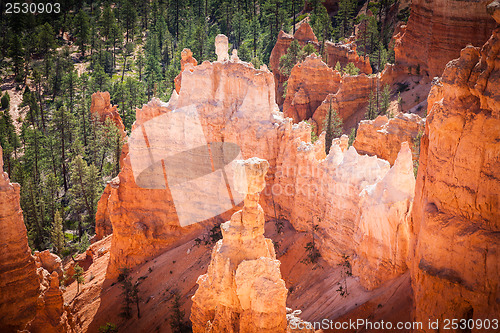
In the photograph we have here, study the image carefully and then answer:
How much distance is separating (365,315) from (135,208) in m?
18.7

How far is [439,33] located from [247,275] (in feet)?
133

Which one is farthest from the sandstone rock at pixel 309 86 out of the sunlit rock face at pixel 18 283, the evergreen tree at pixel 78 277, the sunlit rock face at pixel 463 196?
the sunlit rock face at pixel 463 196

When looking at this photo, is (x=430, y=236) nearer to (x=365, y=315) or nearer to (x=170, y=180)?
(x=365, y=315)

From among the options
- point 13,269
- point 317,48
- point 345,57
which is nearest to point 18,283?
point 13,269

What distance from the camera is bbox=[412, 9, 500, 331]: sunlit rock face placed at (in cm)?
1404

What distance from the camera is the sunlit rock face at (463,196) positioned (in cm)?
1404

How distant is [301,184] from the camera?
28766 mm

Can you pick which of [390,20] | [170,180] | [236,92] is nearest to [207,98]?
[236,92]

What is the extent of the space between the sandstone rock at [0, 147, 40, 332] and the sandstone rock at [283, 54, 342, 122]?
36190 mm

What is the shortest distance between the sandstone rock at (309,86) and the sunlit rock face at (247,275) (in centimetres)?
3903

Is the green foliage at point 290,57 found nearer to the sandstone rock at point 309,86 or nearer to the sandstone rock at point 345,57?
the sandstone rock at point 345,57

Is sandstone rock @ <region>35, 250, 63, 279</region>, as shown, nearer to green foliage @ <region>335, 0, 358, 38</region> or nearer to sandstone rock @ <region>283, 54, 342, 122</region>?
sandstone rock @ <region>283, 54, 342, 122</region>

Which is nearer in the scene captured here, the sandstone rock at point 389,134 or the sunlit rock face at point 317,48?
the sandstone rock at point 389,134

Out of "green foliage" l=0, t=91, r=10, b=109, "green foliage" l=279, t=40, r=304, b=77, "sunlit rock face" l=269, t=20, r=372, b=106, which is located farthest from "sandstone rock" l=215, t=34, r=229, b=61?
"green foliage" l=0, t=91, r=10, b=109
